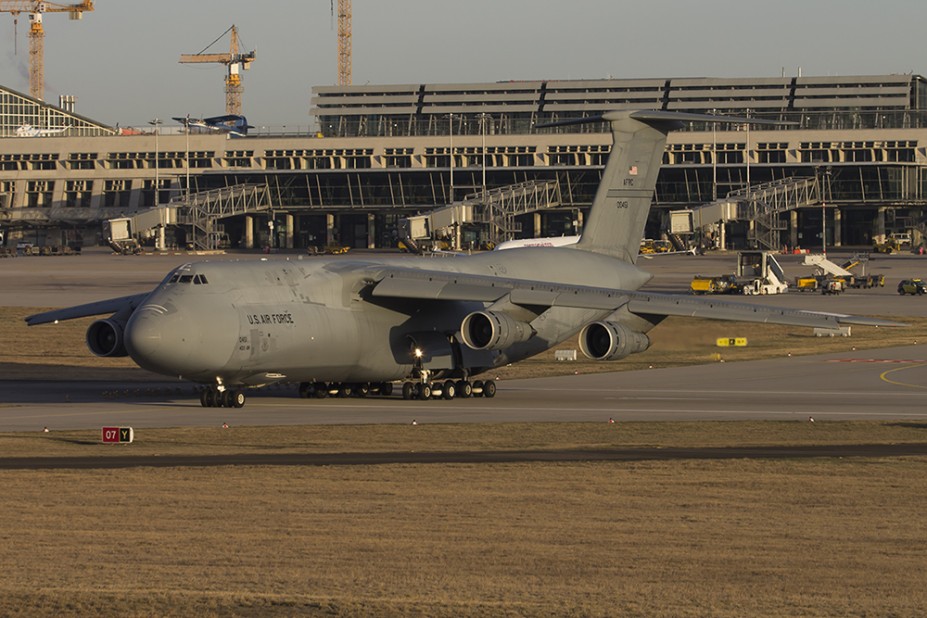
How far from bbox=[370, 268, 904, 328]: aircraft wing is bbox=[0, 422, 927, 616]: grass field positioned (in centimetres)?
959

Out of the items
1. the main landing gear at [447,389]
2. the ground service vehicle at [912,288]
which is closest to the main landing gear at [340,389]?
the main landing gear at [447,389]

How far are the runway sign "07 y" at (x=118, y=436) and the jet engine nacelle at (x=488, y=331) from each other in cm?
1113

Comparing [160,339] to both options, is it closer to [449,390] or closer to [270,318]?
[270,318]

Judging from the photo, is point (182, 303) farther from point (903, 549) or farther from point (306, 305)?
point (903, 549)

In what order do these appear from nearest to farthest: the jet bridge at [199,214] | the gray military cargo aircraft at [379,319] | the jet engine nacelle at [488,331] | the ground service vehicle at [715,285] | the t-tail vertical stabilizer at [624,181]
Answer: the gray military cargo aircraft at [379,319]
the jet engine nacelle at [488,331]
the t-tail vertical stabilizer at [624,181]
the ground service vehicle at [715,285]
the jet bridge at [199,214]

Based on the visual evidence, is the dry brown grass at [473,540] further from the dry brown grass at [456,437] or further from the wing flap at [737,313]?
the wing flap at [737,313]

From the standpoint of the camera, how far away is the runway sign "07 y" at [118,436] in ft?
103

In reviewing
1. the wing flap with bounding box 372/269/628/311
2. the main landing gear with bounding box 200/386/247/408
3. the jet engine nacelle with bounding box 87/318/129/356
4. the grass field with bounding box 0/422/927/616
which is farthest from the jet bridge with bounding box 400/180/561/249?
the grass field with bounding box 0/422/927/616

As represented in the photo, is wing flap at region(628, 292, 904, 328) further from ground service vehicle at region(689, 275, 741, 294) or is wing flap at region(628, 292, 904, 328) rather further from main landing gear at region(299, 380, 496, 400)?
ground service vehicle at region(689, 275, 741, 294)

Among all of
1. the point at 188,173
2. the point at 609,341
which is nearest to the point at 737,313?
the point at 609,341

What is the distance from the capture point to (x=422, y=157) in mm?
167625

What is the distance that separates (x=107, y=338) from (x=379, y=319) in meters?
7.62

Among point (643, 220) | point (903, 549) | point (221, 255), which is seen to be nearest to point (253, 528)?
point (903, 549)

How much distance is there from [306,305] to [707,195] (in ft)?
386
